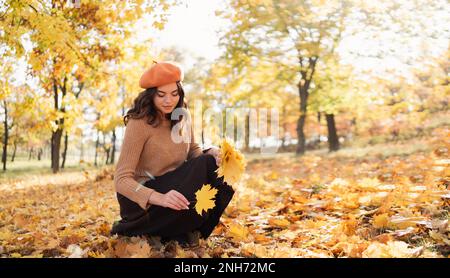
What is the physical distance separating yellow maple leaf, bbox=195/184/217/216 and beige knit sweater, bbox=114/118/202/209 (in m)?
0.32

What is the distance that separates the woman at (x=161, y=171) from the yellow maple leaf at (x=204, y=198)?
5 cm

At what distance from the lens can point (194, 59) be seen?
16031 millimetres

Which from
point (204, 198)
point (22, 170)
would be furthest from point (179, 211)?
point (22, 170)

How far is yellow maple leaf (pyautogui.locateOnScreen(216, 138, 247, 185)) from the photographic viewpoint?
8.95 ft

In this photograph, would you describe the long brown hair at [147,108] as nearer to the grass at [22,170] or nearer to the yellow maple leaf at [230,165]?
the yellow maple leaf at [230,165]

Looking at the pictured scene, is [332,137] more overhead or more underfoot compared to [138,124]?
more underfoot

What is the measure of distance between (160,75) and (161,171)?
2.34 feet

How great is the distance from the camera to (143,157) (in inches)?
119

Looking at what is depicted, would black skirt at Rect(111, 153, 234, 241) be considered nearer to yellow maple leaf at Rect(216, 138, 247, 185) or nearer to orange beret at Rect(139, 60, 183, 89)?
yellow maple leaf at Rect(216, 138, 247, 185)

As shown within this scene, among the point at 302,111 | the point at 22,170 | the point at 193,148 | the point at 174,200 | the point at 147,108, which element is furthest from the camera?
the point at 302,111

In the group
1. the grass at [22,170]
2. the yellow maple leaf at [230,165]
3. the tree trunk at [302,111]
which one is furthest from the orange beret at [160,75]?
the tree trunk at [302,111]

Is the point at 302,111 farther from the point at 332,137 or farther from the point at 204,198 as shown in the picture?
the point at 204,198

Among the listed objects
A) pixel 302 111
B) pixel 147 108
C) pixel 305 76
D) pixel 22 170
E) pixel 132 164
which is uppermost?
pixel 305 76

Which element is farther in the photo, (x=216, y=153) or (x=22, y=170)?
(x=22, y=170)
